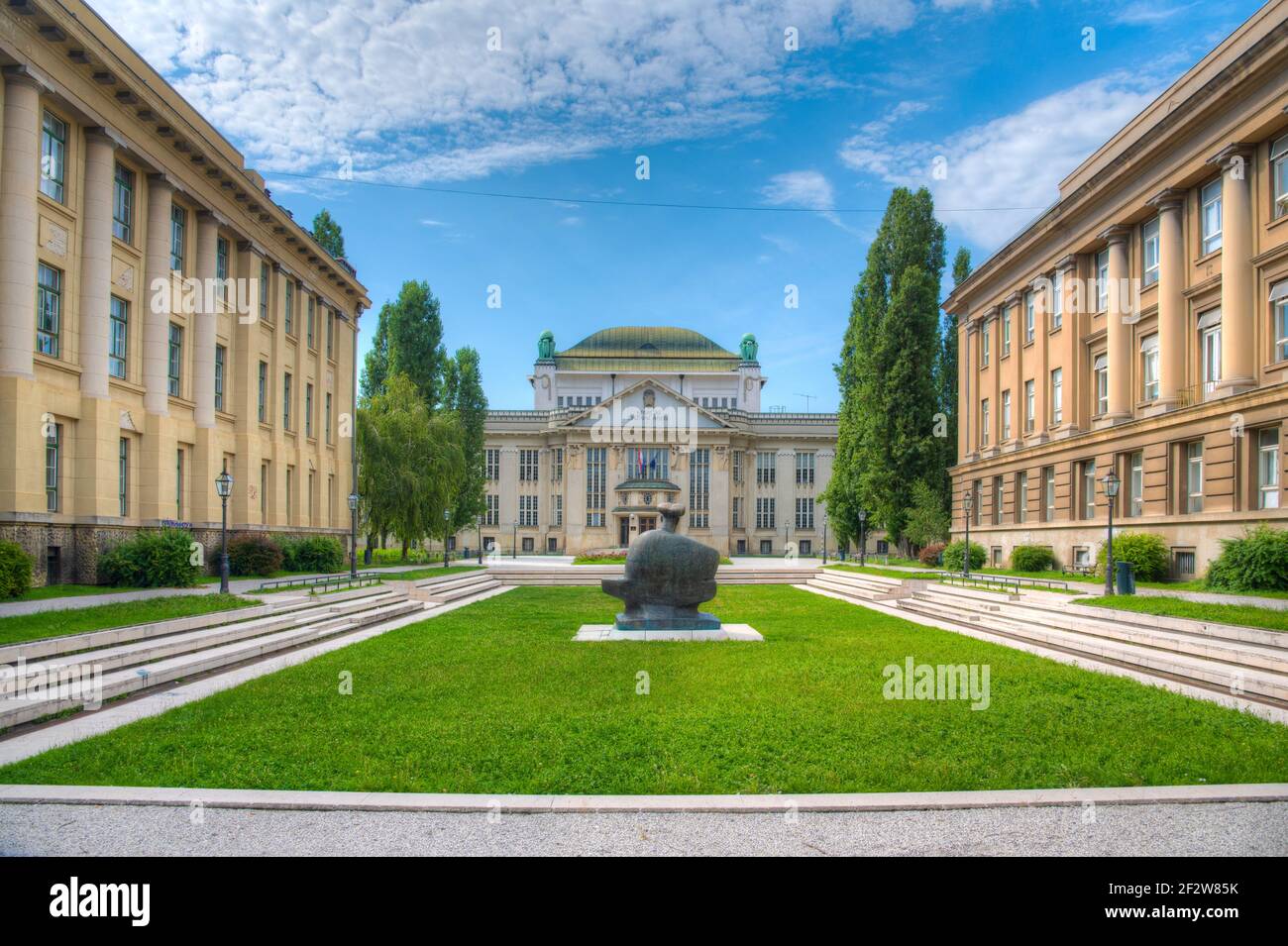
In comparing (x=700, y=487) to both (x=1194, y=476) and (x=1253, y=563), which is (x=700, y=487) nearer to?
(x=1194, y=476)

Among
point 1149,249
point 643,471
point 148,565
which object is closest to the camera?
point 148,565

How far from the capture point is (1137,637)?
599 inches

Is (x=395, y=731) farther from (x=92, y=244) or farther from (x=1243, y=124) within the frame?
(x=1243, y=124)

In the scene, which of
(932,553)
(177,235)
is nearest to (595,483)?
(932,553)

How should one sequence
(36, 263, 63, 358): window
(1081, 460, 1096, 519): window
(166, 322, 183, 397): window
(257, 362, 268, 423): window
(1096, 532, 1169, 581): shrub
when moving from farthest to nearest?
(257, 362, 268, 423): window < (1081, 460, 1096, 519): window < (166, 322, 183, 397): window < (1096, 532, 1169, 581): shrub < (36, 263, 63, 358): window

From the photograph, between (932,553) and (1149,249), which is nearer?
(1149,249)

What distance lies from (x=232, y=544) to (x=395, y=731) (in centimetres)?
2568

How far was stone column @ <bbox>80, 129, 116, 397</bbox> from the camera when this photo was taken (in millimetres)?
22578

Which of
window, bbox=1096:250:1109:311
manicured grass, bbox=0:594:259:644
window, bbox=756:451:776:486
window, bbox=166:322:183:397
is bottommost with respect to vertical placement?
manicured grass, bbox=0:594:259:644

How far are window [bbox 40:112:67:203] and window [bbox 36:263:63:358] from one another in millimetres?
2131

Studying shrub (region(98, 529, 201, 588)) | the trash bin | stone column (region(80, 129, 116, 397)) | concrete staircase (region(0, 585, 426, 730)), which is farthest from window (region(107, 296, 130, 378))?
the trash bin

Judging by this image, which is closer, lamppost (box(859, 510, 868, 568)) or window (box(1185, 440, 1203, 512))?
window (box(1185, 440, 1203, 512))

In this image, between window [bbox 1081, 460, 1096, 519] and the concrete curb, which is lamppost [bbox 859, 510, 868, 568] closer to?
window [bbox 1081, 460, 1096, 519]

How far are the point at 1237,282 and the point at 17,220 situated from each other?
32830 mm
